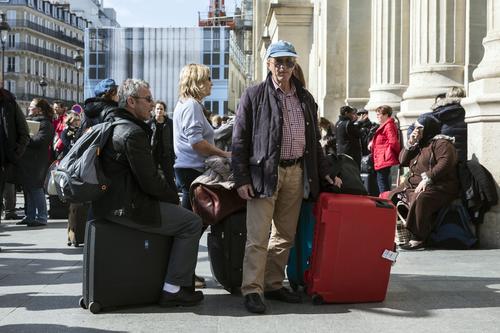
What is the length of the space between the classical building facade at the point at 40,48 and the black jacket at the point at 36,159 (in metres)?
86.3

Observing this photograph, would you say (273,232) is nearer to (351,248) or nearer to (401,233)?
(351,248)

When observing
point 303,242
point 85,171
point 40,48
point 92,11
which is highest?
point 92,11

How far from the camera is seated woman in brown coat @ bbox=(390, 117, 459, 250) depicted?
32.4 ft

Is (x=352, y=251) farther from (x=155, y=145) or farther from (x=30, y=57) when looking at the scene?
(x=30, y=57)

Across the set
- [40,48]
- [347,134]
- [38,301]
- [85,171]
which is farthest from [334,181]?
[40,48]

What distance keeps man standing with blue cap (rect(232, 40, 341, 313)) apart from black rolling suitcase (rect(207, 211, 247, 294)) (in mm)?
313

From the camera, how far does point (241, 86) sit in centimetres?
14138

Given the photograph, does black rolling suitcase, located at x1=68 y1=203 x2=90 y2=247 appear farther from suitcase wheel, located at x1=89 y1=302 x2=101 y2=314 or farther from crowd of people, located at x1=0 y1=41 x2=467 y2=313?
suitcase wheel, located at x1=89 y1=302 x2=101 y2=314

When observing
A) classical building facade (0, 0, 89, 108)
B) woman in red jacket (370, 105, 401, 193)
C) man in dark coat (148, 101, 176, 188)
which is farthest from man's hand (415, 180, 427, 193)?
classical building facade (0, 0, 89, 108)

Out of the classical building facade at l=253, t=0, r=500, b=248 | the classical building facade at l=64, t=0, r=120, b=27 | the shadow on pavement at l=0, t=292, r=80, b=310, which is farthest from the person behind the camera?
the classical building facade at l=64, t=0, r=120, b=27

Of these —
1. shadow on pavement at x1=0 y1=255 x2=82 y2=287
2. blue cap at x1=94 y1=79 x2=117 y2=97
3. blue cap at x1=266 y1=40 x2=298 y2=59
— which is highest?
blue cap at x1=266 y1=40 x2=298 y2=59

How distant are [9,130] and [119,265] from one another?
13.6ft

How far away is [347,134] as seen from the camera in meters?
15.0

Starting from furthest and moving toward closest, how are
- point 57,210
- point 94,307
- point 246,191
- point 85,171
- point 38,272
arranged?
1. point 57,210
2. point 38,272
3. point 246,191
4. point 94,307
5. point 85,171
